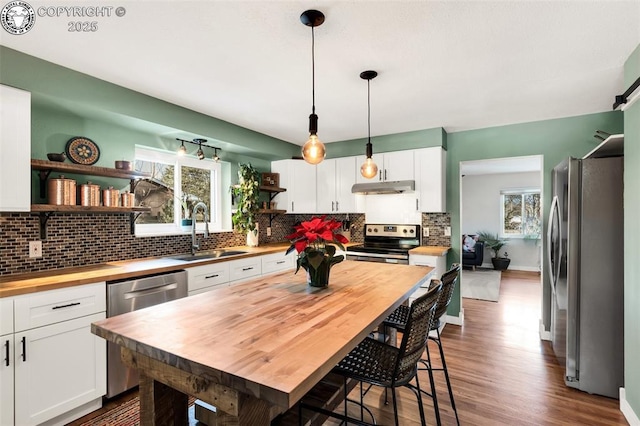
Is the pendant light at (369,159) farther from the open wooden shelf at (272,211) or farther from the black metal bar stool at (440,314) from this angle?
the open wooden shelf at (272,211)

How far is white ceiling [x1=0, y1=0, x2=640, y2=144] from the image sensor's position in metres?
1.62

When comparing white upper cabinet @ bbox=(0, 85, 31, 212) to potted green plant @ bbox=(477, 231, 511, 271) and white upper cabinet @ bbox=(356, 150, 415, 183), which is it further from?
potted green plant @ bbox=(477, 231, 511, 271)

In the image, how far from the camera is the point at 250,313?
134cm

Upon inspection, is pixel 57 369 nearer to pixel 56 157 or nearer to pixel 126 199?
pixel 126 199

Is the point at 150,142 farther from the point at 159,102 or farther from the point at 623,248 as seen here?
the point at 623,248

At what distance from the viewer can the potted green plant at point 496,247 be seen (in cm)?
733

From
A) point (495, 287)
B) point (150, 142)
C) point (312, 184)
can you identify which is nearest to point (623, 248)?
point (312, 184)

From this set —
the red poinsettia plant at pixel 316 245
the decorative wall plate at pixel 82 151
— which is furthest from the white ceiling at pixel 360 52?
the red poinsettia plant at pixel 316 245

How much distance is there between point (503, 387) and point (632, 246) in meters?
1.36

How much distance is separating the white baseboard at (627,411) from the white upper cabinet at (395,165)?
2.61 m

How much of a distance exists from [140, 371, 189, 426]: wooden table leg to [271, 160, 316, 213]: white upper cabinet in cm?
339

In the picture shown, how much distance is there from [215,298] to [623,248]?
280cm

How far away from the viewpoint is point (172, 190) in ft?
11.4

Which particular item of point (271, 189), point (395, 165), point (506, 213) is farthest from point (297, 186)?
point (506, 213)
